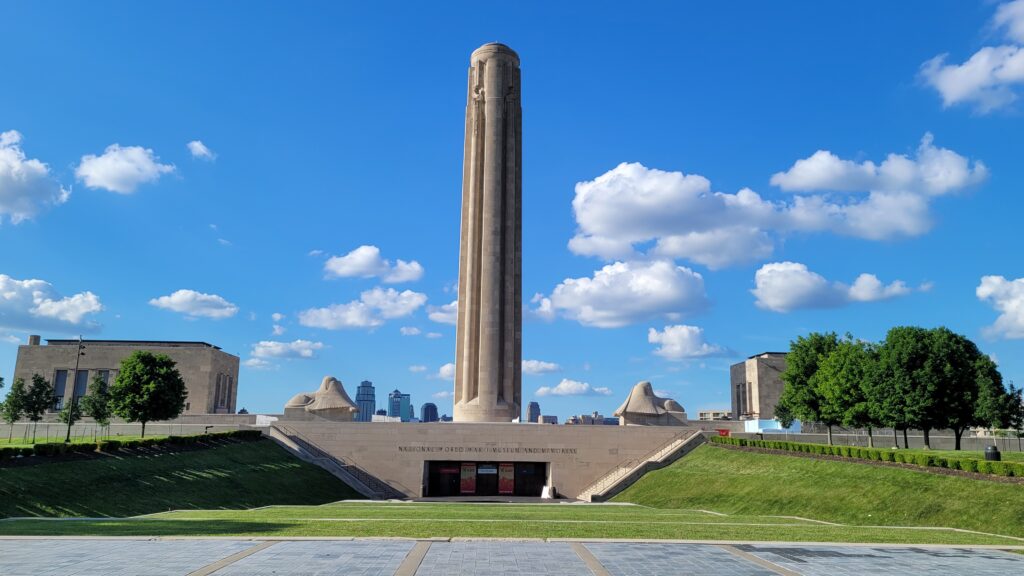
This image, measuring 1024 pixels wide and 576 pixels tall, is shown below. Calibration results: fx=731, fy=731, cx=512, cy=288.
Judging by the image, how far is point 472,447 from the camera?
58188mm

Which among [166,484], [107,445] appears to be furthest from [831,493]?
[107,445]

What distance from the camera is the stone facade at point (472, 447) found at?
57.4 meters

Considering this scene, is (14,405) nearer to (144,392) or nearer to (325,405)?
(144,392)

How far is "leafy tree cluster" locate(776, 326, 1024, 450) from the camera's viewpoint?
51875 mm

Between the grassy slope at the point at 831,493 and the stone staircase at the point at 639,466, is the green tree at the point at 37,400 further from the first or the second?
the grassy slope at the point at 831,493

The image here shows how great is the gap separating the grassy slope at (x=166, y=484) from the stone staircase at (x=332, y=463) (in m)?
1.70

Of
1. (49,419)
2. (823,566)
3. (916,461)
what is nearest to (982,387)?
(916,461)

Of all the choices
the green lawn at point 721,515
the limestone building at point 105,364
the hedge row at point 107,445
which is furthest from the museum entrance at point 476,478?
the limestone building at point 105,364

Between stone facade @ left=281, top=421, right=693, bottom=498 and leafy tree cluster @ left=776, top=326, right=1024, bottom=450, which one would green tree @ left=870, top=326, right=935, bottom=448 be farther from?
stone facade @ left=281, top=421, right=693, bottom=498

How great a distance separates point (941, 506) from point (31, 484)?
36729mm

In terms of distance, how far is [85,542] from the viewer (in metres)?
17.0

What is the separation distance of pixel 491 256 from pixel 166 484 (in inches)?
1478

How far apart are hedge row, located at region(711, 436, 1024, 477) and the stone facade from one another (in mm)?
10900

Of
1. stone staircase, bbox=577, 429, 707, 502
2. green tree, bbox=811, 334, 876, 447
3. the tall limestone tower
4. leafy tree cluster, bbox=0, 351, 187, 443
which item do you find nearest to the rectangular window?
leafy tree cluster, bbox=0, 351, 187, 443
